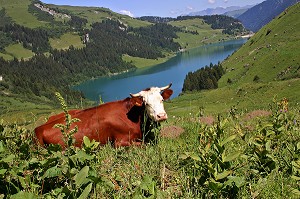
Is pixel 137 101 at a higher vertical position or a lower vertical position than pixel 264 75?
higher

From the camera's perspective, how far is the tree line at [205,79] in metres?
134

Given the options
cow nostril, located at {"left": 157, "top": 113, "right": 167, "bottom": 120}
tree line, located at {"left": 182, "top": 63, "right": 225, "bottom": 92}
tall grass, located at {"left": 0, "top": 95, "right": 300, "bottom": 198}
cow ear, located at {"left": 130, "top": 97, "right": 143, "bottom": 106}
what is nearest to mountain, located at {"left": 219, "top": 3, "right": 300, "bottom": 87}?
tree line, located at {"left": 182, "top": 63, "right": 225, "bottom": 92}

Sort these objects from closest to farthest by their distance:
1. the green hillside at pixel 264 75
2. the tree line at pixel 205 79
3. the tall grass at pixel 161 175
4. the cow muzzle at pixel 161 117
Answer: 1. the tall grass at pixel 161 175
2. the cow muzzle at pixel 161 117
3. the green hillside at pixel 264 75
4. the tree line at pixel 205 79

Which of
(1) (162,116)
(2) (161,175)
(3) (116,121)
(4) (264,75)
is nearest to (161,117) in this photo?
(1) (162,116)

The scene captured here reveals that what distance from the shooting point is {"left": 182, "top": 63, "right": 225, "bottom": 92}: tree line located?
13400 cm

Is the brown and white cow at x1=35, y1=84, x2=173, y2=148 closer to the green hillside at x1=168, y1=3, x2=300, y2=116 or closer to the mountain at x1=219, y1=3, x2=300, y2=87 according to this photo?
the green hillside at x1=168, y1=3, x2=300, y2=116

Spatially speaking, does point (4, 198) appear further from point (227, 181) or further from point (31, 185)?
point (227, 181)

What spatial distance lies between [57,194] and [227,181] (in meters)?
1.68

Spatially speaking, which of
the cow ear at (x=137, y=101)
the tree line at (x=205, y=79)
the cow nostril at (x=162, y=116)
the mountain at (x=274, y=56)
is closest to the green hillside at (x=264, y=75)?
the mountain at (x=274, y=56)

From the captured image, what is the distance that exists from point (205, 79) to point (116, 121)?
437 feet

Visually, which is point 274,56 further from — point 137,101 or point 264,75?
point 137,101

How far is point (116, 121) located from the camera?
920 cm

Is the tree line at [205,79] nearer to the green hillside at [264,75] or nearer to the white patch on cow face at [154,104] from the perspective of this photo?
the green hillside at [264,75]

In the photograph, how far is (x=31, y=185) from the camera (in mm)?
3172
